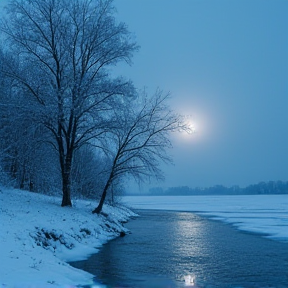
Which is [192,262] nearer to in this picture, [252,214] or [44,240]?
[44,240]

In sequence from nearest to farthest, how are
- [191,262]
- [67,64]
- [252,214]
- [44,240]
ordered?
[191,262] → [44,240] → [67,64] → [252,214]

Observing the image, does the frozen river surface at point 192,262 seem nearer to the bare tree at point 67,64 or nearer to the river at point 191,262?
the river at point 191,262

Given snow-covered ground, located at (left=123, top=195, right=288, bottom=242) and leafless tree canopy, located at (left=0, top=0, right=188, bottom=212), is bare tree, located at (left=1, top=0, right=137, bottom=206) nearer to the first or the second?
leafless tree canopy, located at (left=0, top=0, right=188, bottom=212)

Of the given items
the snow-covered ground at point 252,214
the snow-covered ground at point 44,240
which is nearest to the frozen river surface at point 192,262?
the snow-covered ground at point 44,240

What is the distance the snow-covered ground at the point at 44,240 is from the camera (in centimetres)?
1057

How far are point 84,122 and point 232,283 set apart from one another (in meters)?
15.6

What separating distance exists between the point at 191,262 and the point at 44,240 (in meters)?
6.55

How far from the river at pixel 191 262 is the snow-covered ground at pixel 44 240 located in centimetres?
99

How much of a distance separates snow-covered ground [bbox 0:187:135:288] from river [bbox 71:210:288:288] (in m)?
0.99

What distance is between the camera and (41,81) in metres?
23.1

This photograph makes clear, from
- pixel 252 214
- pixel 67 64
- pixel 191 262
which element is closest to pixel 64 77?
pixel 67 64

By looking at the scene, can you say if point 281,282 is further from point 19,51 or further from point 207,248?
point 19,51

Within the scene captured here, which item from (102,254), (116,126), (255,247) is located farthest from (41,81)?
(255,247)

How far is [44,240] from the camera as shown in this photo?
16.0m
